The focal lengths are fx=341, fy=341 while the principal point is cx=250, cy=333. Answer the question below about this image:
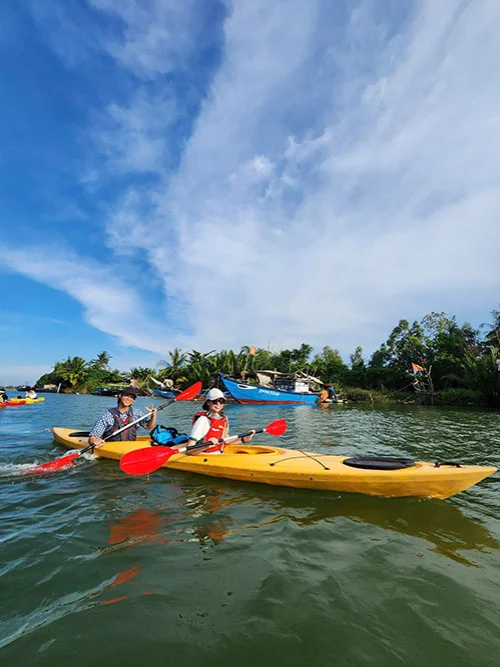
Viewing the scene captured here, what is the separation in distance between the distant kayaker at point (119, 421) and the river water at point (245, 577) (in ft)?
4.61

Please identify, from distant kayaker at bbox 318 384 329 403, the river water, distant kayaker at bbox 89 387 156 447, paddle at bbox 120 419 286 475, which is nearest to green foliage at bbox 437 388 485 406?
distant kayaker at bbox 318 384 329 403

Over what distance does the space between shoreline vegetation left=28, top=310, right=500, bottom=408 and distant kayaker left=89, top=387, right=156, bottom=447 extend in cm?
1843

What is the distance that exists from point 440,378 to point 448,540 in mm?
29487

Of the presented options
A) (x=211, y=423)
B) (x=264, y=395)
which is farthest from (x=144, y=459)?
(x=264, y=395)

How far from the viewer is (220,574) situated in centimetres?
287

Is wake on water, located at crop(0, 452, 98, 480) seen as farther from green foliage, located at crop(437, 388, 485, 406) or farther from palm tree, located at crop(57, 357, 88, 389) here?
palm tree, located at crop(57, 357, 88, 389)

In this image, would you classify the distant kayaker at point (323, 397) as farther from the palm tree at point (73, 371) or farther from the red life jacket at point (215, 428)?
the palm tree at point (73, 371)

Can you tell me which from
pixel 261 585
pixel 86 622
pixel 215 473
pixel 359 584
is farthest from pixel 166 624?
pixel 215 473

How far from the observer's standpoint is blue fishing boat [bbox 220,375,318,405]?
90.1 ft

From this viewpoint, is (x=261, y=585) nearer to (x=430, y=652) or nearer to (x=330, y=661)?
(x=330, y=661)

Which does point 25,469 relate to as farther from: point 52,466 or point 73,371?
point 73,371

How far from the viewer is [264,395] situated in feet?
91.7

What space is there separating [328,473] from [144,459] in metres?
2.67

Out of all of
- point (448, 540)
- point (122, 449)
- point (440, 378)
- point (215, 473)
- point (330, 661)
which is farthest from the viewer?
point (440, 378)
